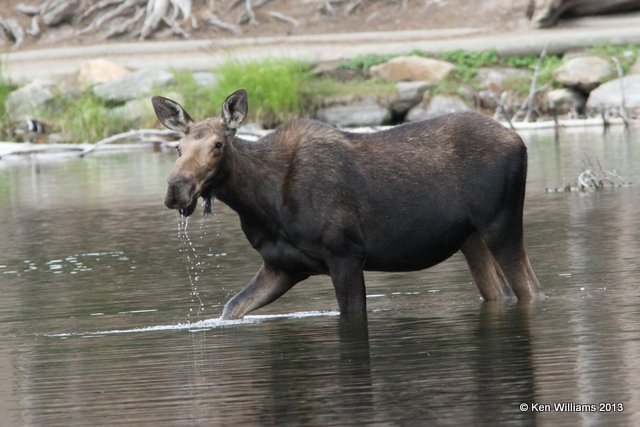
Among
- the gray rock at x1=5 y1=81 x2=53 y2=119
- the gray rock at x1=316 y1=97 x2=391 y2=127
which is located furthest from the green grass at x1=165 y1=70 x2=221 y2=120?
the gray rock at x1=5 y1=81 x2=53 y2=119

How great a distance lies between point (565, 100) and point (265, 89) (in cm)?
639

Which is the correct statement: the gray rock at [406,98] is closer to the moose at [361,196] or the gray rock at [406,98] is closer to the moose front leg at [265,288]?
the moose at [361,196]

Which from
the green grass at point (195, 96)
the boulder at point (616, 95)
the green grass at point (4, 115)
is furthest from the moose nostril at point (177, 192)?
the green grass at point (4, 115)

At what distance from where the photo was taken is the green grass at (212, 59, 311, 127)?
34844 millimetres

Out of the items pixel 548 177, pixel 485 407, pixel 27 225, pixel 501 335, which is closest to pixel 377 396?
pixel 485 407

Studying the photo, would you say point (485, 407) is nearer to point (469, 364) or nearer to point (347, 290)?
point (469, 364)

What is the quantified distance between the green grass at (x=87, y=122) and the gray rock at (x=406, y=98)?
619 centimetres

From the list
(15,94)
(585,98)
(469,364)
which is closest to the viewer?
(469,364)

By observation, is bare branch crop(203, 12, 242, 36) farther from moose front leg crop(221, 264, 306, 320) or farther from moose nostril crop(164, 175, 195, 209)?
moose nostril crop(164, 175, 195, 209)

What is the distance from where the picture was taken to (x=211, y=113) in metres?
35.4

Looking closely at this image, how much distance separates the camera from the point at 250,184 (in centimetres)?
1123

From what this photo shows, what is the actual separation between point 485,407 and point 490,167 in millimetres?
3789

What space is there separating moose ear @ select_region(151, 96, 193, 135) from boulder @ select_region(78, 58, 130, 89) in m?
28.0

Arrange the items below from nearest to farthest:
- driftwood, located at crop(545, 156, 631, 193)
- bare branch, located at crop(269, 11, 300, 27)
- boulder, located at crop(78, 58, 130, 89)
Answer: driftwood, located at crop(545, 156, 631, 193), boulder, located at crop(78, 58, 130, 89), bare branch, located at crop(269, 11, 300, 27)
